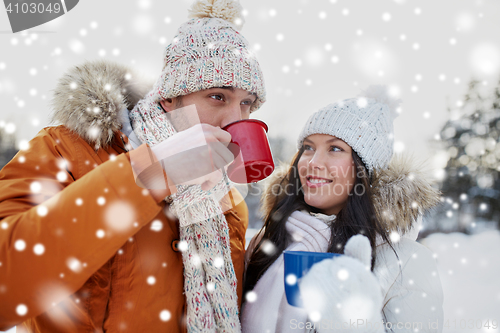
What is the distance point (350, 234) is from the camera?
182cm

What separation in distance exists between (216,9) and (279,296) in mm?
1758

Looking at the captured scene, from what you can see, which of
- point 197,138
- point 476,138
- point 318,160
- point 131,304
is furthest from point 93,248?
point 476,138

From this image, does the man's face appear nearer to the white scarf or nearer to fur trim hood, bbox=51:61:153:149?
fur trim hood, bbox=51:61:153:149

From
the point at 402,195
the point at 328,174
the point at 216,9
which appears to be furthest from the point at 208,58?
the point at 402,195

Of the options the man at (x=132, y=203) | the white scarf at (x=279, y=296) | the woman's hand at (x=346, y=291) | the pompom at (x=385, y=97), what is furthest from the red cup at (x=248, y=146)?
the pompom at (x=385, y=97)

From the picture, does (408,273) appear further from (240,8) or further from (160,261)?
(240,8)

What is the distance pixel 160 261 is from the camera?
1.26 m

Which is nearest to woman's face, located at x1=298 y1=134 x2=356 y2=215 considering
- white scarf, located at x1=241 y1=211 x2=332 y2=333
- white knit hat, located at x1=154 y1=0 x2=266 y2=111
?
white scarf, located at x1=241 y1=211 x2=332 y2=333

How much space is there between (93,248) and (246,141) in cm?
71

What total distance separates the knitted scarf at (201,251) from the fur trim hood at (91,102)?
131 millimetres

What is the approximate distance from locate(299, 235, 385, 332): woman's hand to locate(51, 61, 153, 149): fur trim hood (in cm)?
110

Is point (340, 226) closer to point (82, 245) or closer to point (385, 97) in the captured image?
point (385, 97)

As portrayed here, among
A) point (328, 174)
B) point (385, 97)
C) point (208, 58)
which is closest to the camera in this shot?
point (208, 58)

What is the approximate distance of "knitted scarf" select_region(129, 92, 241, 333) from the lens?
1.28 m
